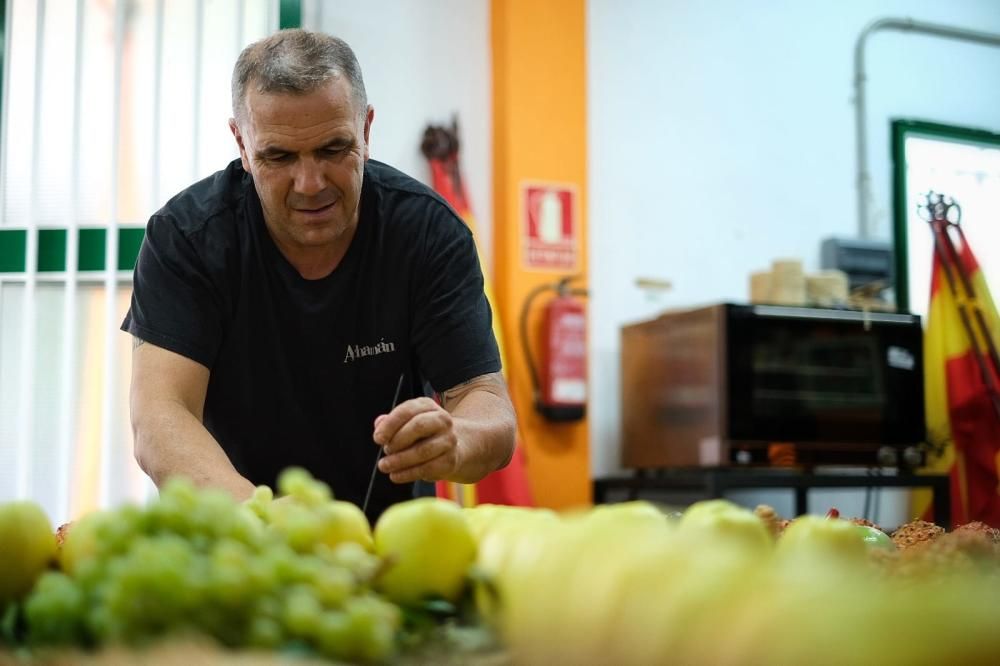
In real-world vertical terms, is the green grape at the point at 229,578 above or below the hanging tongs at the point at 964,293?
below

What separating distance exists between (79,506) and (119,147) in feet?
3.44

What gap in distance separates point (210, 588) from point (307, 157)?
1.10m

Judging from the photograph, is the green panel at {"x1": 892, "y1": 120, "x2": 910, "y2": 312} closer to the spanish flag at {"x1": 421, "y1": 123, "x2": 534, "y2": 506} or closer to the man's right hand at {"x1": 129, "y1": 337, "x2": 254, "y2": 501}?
the spanish flag at {"x1": 421, "y1": 123, "x2": 534, "y2": 506}

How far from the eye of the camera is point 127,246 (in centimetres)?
330

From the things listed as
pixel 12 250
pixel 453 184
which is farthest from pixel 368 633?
pixel 453 184

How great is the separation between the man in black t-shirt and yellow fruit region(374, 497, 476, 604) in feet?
2.77

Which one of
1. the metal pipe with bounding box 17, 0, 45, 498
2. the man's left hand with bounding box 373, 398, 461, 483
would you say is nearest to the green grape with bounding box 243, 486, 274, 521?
the man's left hand with bounding box 373, 398, 461, 483

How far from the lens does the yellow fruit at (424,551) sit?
2.28 feet

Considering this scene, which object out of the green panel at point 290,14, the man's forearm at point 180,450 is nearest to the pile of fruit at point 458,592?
the man's forearm at point 180,450

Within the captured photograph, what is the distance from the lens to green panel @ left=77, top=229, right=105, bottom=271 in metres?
3.31

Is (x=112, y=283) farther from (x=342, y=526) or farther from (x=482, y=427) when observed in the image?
(x=342, y=526)

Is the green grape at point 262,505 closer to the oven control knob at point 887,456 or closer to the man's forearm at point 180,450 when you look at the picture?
the man's forearm at point 180,450

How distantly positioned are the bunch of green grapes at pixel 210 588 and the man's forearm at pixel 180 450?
0.74m

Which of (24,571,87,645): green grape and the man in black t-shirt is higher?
the man in black t-shirt
